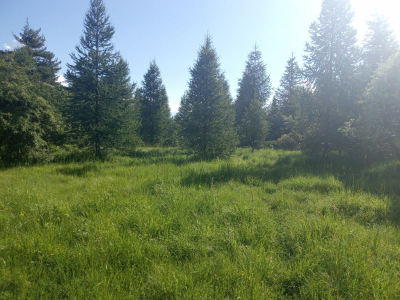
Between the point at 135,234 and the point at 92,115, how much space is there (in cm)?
1154

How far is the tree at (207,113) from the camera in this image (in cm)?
1301

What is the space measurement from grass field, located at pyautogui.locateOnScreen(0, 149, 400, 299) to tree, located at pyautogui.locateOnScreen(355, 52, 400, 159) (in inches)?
169

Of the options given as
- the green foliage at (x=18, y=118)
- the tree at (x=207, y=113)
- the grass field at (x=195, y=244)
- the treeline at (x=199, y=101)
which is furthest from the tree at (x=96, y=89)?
the grass field at (x=195, y=244)

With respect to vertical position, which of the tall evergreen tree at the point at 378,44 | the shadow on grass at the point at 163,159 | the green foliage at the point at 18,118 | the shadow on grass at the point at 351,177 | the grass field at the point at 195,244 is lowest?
the grass field at the point at 195,244

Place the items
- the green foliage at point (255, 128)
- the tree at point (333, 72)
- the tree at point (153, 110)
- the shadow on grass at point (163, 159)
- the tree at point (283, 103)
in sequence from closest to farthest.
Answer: the shadow on grass at point (163, 159) < the tree at point (333, 72) < the green foliage at point (255, 128) < the tree at point (153, 110) < the tree at point (283, 103)

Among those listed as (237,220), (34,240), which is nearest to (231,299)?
(237,220)

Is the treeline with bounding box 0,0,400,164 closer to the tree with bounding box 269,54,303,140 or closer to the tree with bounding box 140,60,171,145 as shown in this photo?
the tree with bounding box 140,60,171,145

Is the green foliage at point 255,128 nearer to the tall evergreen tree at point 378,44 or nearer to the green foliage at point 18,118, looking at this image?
the tall evergreen tree at point 378,44

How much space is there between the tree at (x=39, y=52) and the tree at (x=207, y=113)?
20.4m

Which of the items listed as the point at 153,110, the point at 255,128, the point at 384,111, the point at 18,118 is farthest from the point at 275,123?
the point at 18,118

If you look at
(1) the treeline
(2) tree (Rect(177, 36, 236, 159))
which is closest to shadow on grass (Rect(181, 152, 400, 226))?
(1) the treeline

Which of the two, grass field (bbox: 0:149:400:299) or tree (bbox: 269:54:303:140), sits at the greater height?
tree (bbox: 269:54:303:140)

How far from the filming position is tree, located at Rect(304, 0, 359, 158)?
11469 mm

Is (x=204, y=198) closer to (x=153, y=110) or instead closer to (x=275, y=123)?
(x=153, y=110)
